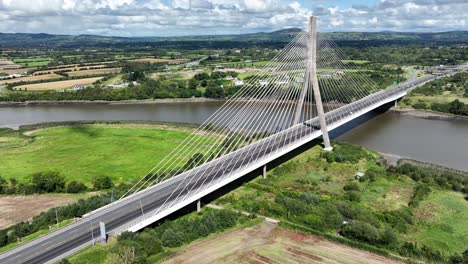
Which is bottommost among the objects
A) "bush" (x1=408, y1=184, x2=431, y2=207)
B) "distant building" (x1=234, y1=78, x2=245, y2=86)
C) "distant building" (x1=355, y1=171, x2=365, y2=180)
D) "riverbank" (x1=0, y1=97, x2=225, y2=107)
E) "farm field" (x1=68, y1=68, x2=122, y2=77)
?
"bush" (x1=408, y1=184, x2=431, y2=207)

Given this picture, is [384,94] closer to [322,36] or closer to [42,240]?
[322,36]

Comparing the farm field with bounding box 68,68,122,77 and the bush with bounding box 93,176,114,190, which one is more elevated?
the farm field with bounding box 68,68,122,77

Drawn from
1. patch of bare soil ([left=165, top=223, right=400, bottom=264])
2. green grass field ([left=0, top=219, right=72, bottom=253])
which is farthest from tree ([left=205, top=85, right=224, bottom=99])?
patch of bare soil ([left=165, top=223, right=400, bottom=264])

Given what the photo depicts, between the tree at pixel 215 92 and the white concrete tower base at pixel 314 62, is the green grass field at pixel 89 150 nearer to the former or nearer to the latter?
the white concrete tower base at pixel 314 62

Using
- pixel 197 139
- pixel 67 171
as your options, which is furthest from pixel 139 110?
pixel 67 171

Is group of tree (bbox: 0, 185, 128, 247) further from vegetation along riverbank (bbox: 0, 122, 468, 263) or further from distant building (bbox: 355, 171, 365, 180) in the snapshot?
distant building (bbox: 355, 171, 365, 180)

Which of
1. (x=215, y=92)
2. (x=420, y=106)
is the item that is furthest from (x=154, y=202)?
(x=215, y=92)
